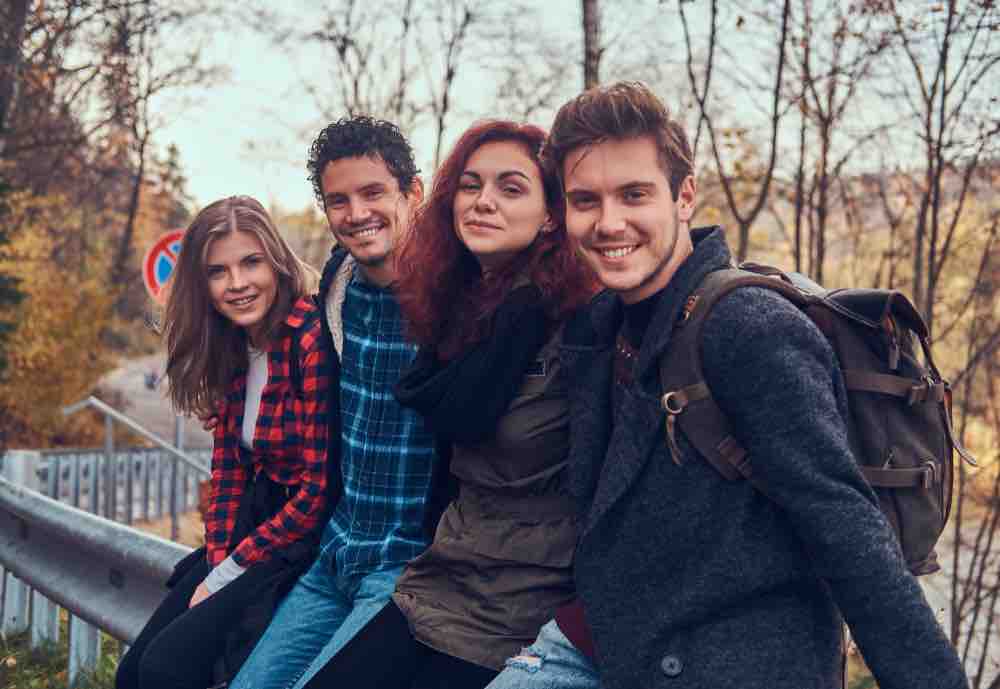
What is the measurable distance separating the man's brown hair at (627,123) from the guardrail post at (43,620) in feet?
13.9

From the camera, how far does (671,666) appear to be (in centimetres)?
195

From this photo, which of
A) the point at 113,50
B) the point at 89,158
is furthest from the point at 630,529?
the point at 89,158

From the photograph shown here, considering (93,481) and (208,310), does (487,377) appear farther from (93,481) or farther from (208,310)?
(93,481)

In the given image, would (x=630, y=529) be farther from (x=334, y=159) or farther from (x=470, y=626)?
(x=334, y=159)

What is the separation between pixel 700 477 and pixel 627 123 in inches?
27.1

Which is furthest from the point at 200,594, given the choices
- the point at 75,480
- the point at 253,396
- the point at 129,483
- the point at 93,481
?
the point at 129,483

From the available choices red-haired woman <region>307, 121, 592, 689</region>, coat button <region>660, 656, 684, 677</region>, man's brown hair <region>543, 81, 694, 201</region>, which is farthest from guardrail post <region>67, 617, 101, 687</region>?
man's brown hair <region>543, 81, 694, 201</region>

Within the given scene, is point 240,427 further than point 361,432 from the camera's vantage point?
Yes

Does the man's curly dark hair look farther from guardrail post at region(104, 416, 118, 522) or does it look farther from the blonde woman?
guardrail post at region(104, 416, 118, 522)

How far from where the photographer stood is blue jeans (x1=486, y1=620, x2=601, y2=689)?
7.18ft

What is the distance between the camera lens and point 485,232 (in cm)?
259

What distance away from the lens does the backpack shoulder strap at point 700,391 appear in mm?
1902

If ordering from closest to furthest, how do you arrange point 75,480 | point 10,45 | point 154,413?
point 75,480 → point 10,45 → point 154,413

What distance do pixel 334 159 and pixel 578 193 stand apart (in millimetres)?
1160
